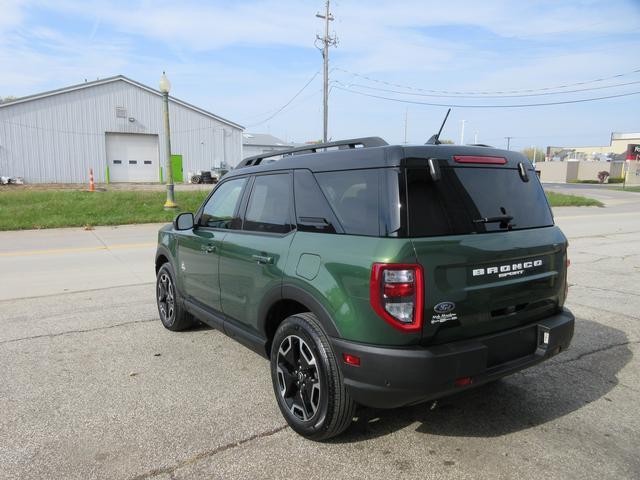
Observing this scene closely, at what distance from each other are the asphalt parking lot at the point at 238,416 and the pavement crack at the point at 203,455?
0.01 m

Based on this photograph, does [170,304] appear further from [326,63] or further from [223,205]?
[326,63]

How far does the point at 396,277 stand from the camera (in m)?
2.56

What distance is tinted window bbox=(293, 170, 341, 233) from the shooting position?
10.1ft

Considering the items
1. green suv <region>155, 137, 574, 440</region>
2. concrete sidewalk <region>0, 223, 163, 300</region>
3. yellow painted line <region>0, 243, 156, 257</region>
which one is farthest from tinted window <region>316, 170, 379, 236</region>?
yellow painted line <region>0, 243, 156, 257</region>

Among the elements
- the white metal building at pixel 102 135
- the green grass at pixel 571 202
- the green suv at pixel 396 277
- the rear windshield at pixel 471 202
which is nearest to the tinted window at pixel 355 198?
the green suv at pixel 396 277

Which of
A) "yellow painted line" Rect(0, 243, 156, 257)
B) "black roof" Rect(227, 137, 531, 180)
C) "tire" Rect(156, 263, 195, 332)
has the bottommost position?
"yellow painted line" Rect(0, 243, 156, 257)

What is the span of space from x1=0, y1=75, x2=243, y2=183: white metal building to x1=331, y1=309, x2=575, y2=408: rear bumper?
1404 inches

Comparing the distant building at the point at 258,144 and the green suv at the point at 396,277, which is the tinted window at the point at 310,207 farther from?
the distant building at the point at 258,144

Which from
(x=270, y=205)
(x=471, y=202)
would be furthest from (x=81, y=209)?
(x=471, y=202)

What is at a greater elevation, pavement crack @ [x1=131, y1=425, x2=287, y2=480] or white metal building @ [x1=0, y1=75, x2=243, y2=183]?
white metal building @ [x1=0, y1=75, x2=243, y2=183]

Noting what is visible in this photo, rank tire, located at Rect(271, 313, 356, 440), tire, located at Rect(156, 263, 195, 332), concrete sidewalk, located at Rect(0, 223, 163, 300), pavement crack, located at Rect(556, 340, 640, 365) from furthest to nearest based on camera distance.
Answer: concrete sidewalk, located at Rect(0, 223, 163, 300), tire, located at Rect(156, 263, 195, 332), pavement crack, located at Rect(556, 340, 640, 365), tire, located at Rect(271, 313, 356, 440)

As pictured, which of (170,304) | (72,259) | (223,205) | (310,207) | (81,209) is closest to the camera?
(310,207)

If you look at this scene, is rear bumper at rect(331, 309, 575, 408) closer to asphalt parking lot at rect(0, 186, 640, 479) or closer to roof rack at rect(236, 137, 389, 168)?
asphalt parking lot at rect(0, 186, 640, 479)

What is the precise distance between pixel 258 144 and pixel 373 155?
64599mm
